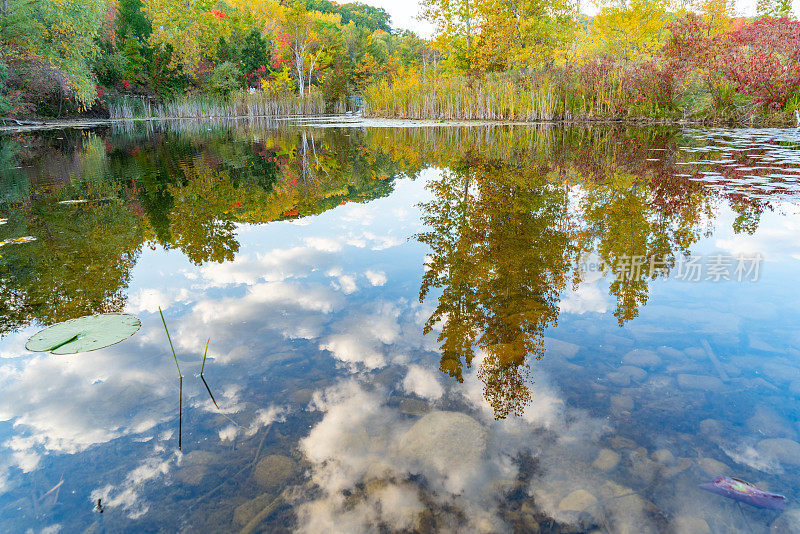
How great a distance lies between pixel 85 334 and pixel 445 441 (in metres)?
1.86

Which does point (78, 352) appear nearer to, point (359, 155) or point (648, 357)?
point (648, 357)

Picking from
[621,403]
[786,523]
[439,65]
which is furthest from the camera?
[439,65]

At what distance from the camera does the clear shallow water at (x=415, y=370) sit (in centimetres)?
125

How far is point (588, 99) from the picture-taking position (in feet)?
53.3

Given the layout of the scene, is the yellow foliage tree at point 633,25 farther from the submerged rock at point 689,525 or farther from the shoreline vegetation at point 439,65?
the submerged rock at point 689,525

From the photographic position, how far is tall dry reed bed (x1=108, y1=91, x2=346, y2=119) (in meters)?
30.1

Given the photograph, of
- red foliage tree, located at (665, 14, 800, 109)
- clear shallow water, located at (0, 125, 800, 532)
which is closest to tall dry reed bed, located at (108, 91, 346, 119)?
red foliage tree, located at (665, 14, 800, 109)

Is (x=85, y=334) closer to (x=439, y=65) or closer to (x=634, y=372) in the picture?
(x=634, y=372)

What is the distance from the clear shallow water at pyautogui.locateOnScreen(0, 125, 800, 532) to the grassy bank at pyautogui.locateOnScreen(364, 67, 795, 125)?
12.4m

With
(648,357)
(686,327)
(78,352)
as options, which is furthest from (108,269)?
(686,327)

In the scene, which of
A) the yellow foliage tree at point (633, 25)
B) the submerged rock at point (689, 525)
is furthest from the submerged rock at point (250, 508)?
the yellow foliage tree at point (633, 25)

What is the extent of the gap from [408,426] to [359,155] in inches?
300

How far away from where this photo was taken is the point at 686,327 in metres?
2.09

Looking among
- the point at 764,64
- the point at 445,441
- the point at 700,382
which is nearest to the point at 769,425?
the point at 700,382
